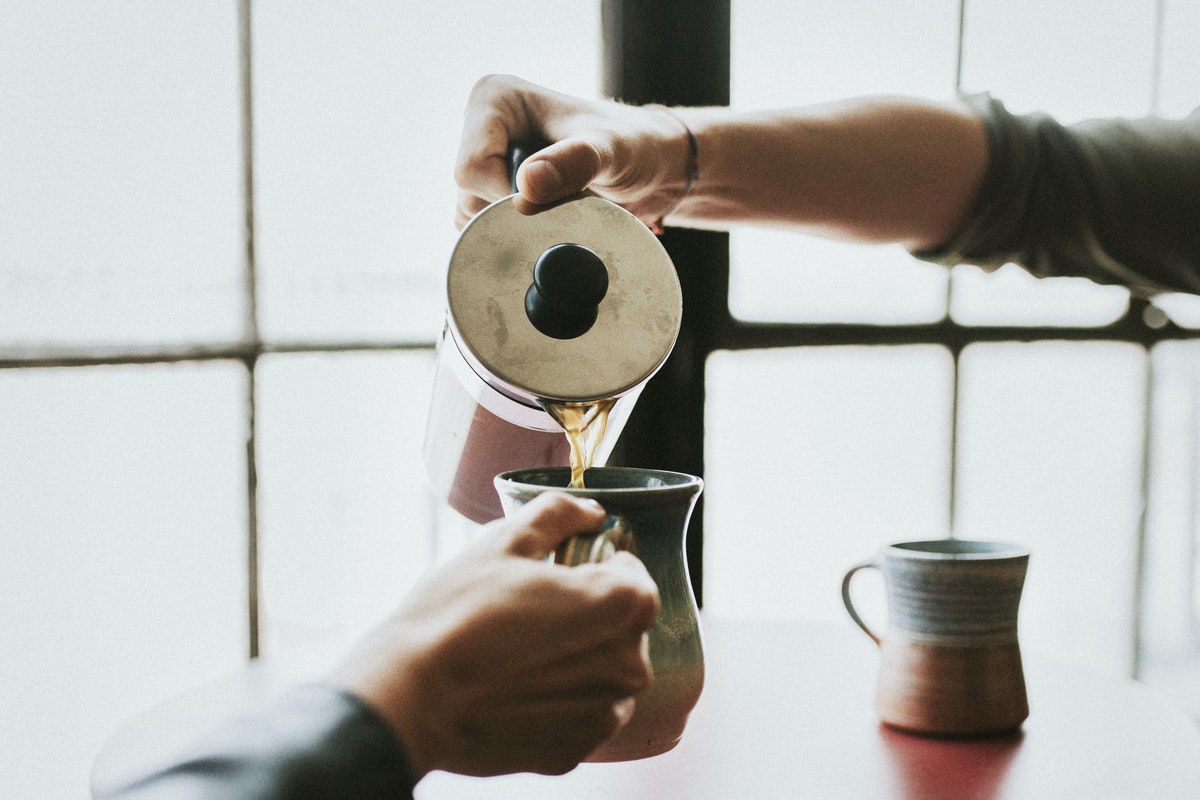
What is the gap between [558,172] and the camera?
0.59m

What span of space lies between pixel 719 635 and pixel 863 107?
53cm

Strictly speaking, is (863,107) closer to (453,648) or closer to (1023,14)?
(1023,14)

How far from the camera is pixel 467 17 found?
1127 millimetres

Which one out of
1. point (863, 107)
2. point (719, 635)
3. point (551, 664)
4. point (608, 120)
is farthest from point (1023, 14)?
point (551, 664)

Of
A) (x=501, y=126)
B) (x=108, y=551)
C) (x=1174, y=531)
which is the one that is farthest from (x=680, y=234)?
(x=1174, y=531)

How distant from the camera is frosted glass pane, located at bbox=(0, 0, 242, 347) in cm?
94

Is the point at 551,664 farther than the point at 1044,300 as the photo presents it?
No

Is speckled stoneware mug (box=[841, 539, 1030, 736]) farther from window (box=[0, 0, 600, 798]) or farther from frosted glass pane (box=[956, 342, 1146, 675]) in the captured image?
frosted glass pane (box=[956, 342, 1146, 675])

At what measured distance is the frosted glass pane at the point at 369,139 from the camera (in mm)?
1036

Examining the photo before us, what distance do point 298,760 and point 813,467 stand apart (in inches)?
44.4

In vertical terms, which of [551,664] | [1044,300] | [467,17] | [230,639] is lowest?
[230,639]

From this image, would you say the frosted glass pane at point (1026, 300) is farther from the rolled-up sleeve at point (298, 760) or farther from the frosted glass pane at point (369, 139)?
the rolled-up sleeve at point (298, 760)

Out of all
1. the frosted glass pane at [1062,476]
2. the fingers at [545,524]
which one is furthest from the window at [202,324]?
the frosted glass pane at [1062,476]

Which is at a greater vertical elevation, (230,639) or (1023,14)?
(1023,14)
